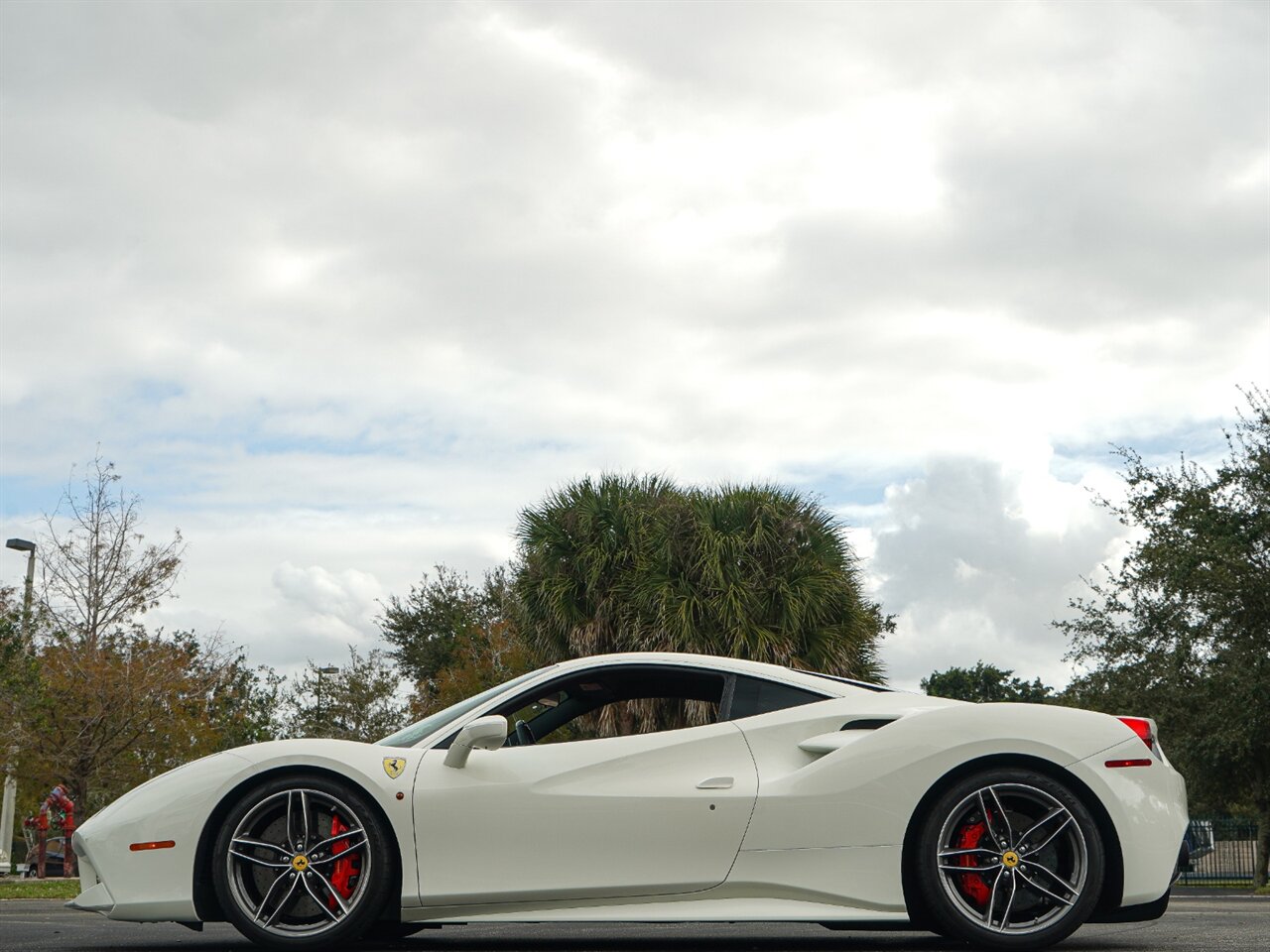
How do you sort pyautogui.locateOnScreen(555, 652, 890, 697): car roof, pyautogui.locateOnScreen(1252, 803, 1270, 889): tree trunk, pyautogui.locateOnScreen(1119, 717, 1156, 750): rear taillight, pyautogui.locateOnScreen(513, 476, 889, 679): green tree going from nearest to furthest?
1. pyautogui.locateOnScreen(1119, 717, 1156, 750): rear taillight
2. pyautogui.locateOnScreen(555, 652, 890, 697): car roof
3. pyautogui.locateOnScreen(513, 476, 889, 679): green tree
4. pyautogui.locateOnScreen(1252, 803, 1270, 889): tree trunk

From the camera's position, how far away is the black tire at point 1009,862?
196 inches

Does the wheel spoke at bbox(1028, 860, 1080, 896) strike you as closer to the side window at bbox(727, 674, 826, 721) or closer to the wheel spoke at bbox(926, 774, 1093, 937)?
the wheel spoke at bbox(926, 774, 1093, 937)

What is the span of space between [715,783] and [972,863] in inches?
39.8

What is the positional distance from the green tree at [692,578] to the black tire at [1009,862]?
493 inches

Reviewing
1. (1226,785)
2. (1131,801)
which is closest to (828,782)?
(1131,801)

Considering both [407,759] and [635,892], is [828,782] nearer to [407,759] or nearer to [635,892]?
[635,892]

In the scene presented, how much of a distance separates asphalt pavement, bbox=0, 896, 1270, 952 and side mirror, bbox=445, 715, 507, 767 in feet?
2.44

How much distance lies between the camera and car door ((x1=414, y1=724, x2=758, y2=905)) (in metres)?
5.04

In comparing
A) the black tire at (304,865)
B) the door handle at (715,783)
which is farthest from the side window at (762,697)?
the black tire at (304,865)

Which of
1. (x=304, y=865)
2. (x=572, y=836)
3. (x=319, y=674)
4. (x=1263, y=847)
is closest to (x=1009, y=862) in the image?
(x=572, y=836)

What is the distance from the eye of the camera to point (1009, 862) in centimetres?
505

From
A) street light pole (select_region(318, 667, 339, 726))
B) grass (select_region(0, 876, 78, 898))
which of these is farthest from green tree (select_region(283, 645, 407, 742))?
grass (select_region(0, 876, 78, 898))

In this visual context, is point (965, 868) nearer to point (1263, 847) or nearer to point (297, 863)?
point (297, 863)

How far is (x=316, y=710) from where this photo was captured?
37.5 metres
